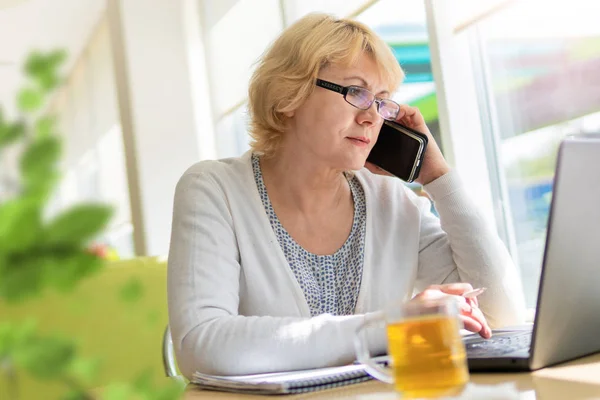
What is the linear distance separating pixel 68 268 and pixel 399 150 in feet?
5.46

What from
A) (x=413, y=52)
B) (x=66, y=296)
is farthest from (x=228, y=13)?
(x=66, y=296)

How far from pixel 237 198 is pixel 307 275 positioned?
226 millimetres

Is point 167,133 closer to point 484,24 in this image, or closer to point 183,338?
point 484,24

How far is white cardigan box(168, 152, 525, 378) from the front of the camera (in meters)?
1.13

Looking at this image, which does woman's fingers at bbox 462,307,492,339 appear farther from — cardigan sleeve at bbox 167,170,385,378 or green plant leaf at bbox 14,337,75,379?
green plant leaf at bbox 14,337,75,379

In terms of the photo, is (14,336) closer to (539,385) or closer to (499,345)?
(539,385)

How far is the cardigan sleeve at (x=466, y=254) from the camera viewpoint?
160cm

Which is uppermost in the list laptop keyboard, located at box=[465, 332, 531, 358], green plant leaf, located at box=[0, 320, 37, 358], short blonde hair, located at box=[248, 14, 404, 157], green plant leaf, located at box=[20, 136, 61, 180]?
short blonde hair, located at box=[248, 14, 404, 157]

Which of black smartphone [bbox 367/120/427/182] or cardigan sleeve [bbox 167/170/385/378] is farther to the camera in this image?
black smartphone [bbox 367/120/427/182]

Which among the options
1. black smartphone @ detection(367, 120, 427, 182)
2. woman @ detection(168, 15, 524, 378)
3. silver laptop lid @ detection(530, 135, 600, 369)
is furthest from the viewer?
black smartphone @ detection(367, 120, 427, 182)

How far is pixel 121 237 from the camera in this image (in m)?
6.26

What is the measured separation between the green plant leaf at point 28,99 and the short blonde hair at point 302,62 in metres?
1.57

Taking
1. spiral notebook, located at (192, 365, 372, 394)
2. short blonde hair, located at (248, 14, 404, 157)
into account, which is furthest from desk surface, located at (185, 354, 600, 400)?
short blonde hair, located at (248, 14, 404, 157)

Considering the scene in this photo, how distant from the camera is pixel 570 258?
83 centimetres
